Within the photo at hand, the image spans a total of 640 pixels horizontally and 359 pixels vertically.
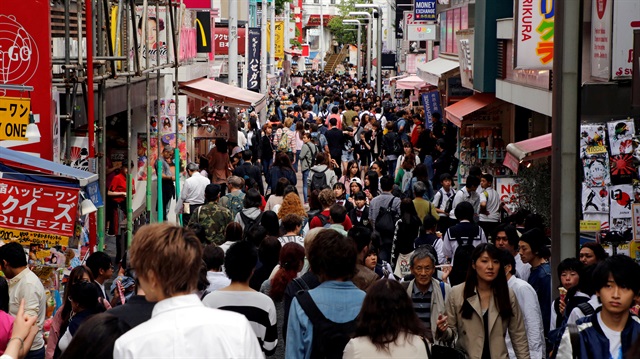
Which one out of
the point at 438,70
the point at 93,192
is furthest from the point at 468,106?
the point at 93,192

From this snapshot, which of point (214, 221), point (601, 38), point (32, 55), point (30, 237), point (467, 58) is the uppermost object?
point (601, 38)

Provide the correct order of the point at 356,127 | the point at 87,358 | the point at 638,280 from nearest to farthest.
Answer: the point at 87,358, the point at 638,280, the point at 356,127

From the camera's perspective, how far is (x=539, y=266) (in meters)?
9.78

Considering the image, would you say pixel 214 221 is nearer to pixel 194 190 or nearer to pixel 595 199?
pixel 194 190

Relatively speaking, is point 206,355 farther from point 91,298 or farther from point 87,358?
point 91,298

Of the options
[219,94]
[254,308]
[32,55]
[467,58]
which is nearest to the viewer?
[254,308]

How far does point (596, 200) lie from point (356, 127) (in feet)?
62.3

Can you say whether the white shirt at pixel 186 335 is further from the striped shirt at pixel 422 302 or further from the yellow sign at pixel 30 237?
the yellow sign at pixel 30 237

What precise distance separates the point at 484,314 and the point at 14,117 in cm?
550

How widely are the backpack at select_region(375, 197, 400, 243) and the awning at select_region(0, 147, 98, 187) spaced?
4700 mm

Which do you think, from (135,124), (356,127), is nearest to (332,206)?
(135,124)

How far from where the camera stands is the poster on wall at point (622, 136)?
10.6 meters

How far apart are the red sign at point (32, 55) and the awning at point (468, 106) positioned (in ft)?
35.1

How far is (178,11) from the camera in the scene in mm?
19906
